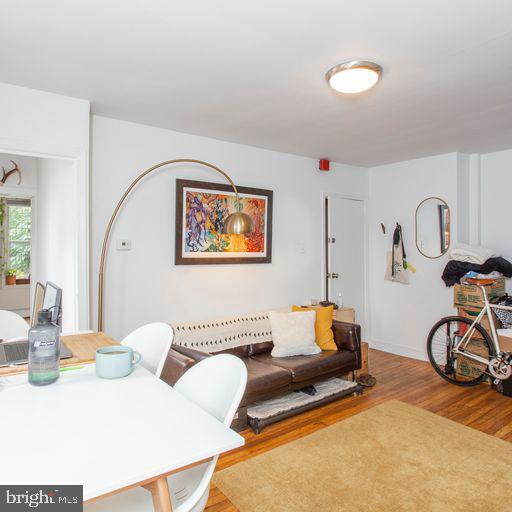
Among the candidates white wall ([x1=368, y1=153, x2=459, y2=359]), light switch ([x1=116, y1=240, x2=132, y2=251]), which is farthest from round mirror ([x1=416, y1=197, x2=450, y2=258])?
light switch ([x1=116, y1=240, x2=132, y2=251])

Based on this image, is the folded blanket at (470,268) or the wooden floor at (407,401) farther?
the folded blanket at (470,268)

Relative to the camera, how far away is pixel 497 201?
4.33m

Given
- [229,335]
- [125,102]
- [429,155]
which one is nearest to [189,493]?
[229,335]

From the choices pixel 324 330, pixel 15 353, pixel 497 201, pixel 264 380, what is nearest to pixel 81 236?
pixel 15 353

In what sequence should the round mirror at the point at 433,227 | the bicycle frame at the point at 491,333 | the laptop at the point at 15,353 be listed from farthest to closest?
the round mirror at the point at 433,227 → the bicycle frame at the point at 491,333 → the laptop at the point at 15,353

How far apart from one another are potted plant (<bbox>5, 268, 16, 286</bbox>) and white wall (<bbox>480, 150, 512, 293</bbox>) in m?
6.51

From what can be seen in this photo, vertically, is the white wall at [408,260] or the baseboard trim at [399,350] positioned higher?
the white wall at [408,260]

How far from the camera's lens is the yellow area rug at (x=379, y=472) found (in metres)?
2.06

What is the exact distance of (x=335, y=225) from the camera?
4824mm

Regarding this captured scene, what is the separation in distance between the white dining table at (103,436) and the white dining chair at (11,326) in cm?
129

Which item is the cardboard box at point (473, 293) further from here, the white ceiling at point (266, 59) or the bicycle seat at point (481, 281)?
the white ceiling at point (266, 59)

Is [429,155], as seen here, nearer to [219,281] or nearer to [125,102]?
[219,281]

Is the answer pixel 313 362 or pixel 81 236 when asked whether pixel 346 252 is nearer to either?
pixel 313 362

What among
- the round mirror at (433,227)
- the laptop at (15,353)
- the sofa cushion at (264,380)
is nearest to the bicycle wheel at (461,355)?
the round mirror at (433,227)
